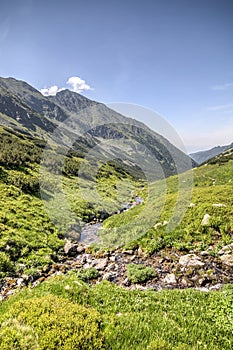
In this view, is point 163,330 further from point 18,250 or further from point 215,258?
point 18,250

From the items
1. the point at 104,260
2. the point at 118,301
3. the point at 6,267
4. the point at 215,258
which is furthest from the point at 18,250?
the point at 215,258

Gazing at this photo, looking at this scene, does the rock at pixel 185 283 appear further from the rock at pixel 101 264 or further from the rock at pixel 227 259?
the rock at pixel 101 264

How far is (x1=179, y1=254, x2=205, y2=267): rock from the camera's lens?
45.2 ft

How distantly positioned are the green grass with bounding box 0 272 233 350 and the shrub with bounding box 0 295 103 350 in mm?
28

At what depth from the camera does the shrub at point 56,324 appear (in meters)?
5.73

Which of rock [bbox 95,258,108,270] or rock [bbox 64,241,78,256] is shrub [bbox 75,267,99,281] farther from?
rock [bbox 64,241,78,256]

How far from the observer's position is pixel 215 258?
Result: 14.3 metres

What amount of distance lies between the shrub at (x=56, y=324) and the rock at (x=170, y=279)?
20.5 ft

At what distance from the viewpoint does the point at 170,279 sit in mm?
12586

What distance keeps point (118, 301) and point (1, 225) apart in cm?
1308

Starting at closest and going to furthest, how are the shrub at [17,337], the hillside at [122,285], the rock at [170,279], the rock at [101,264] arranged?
the shrub at [17,337], the hillside at [122,285], the rock at [170,279], the rock at [101,264]

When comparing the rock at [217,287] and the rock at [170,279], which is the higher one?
the rock at [217,287]

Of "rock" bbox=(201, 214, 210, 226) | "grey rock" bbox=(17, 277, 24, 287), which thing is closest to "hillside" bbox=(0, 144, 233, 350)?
"grey rock" bbox=(17, 277, 24, 287)

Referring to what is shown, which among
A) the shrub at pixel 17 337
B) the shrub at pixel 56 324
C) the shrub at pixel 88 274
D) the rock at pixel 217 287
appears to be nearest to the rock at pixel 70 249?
the shrub at pixel 88 274
